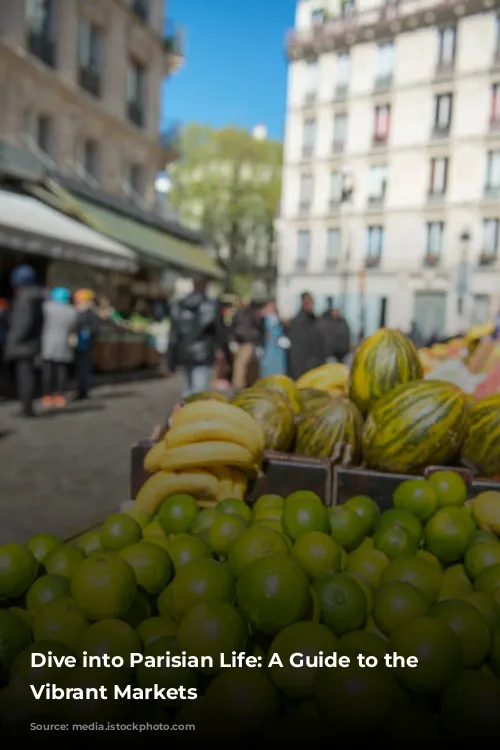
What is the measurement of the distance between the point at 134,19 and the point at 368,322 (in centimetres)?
2146

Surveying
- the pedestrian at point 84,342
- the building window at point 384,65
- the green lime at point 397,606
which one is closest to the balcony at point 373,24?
the building window at point 384,65

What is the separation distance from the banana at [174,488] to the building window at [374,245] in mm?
37632

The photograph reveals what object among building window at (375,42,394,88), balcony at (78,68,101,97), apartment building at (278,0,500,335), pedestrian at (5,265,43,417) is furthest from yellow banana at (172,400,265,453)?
building window at (375,42,394,88)

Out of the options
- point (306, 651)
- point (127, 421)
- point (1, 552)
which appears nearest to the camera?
point (306, 651)

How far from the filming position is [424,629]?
4.72 ft

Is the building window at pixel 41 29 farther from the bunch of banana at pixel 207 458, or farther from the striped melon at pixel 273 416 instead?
the bunch of banana at pixel 207 458

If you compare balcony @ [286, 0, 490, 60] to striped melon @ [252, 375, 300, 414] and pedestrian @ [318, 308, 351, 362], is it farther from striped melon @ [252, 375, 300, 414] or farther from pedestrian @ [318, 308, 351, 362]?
striped melon @ [252, 375, 300, 414]

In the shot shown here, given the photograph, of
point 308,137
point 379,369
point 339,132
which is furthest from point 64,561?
point 308,137

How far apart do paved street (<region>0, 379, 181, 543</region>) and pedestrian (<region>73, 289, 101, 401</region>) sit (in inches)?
15.2

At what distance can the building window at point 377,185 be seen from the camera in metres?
38.4

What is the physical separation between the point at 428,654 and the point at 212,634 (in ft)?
1.50

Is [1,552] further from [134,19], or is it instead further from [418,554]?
[134,19]

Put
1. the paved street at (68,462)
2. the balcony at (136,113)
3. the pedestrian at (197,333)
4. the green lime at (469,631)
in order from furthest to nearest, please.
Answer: the balcony at (136,113) < the pedestrian at (197,333) < the paved street at (68,462) < the green lime at (469,631)

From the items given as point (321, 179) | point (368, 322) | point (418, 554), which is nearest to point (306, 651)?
point (418, 554)
